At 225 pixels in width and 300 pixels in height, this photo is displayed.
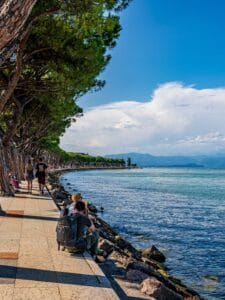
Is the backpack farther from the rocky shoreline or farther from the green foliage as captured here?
the green foliage

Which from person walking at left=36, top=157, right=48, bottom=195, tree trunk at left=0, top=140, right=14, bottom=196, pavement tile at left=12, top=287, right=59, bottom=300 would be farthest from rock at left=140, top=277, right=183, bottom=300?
person walking at left=36, top=157, right=48, bottom=195

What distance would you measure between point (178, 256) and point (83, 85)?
8981mm

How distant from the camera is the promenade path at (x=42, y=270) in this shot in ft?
25.2

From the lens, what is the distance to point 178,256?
19219 mm

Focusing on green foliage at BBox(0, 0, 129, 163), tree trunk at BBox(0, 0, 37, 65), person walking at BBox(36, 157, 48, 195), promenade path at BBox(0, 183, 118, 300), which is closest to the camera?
tree trunk at BBox(0, 0, 37, 65)

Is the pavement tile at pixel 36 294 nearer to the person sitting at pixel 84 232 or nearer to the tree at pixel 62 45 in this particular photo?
the person sitting at pixel 84 232

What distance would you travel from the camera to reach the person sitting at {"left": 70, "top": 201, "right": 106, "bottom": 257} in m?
10.6

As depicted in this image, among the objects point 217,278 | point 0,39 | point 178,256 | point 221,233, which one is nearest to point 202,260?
point 178,256

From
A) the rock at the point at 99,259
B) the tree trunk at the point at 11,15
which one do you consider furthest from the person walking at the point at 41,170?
the tree trunk at the point at 11,15

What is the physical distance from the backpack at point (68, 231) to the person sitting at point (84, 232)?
0.33 feet

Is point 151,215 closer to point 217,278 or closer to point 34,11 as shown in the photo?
point 217,278

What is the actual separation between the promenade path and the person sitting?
0.93 ft

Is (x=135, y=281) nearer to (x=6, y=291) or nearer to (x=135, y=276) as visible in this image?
(x=135, y=276)

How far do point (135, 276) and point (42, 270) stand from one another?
115 inches
